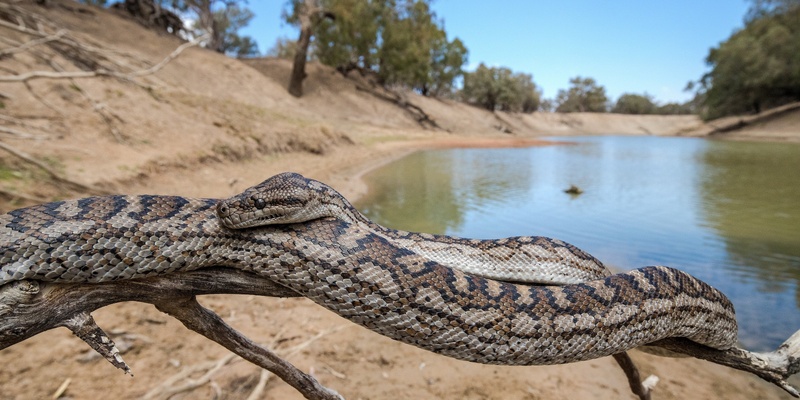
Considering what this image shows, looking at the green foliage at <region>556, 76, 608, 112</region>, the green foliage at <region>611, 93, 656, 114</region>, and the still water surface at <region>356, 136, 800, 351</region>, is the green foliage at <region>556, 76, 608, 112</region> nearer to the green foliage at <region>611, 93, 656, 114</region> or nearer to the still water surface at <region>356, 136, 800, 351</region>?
the green foliage at <region>611, 93, 656, 114</region>

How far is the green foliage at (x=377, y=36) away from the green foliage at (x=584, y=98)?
183 ft

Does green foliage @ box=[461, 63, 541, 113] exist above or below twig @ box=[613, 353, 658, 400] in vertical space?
above

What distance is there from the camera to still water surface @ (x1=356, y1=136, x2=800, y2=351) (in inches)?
346

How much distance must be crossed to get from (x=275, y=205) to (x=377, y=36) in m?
43.5

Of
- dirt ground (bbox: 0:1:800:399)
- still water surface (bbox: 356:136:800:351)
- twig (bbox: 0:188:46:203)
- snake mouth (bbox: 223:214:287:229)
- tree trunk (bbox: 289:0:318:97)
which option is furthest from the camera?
tree trunk (bbox: 289:0:318:97)

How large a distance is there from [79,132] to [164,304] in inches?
412

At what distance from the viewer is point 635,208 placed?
15.1 metres

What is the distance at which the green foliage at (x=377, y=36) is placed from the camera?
36.9 m

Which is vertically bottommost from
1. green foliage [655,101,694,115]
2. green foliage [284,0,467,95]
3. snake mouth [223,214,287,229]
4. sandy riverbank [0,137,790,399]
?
sandy riverbank [0,137,790,399]

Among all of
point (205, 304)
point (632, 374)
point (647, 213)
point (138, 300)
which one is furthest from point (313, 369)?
point (647, 213)

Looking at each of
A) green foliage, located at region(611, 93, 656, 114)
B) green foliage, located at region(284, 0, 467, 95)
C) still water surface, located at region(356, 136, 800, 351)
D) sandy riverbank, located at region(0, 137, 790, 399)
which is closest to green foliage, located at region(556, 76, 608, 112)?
green foliage, located at region(611, 93, 656, 114)

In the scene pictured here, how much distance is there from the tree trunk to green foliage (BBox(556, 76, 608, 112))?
76.9m

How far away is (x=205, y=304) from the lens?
6.23 m

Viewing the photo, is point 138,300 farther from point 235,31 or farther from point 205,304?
point 235,31
